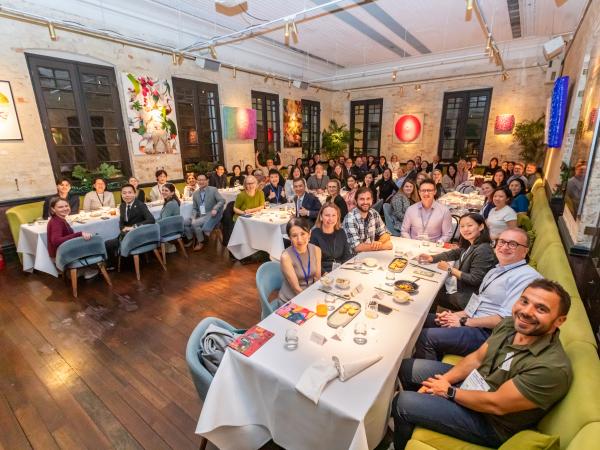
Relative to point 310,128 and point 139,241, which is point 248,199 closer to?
point 139,241

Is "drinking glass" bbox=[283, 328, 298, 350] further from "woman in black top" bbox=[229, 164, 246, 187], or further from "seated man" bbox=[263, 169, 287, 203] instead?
"woman in black top" bbox=[229, 164, 246, 187]

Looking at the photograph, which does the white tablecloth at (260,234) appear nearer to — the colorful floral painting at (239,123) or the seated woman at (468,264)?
the seated woman at (468,264)

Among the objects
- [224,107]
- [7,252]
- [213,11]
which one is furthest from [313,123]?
Result: [7,252]

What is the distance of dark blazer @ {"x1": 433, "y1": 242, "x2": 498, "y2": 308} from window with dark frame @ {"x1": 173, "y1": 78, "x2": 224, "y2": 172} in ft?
23.8

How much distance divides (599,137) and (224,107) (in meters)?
8.17

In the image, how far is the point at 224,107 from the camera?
8.79m

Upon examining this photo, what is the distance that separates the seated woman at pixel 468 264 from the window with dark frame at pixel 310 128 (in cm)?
978

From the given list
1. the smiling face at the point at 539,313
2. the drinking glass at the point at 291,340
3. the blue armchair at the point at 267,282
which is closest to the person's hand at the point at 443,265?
the smiling face at the point at 539,313

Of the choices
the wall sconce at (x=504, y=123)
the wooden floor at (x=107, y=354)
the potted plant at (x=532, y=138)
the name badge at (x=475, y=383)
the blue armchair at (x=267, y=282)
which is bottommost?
the wooden floor at (x=107, y=354)

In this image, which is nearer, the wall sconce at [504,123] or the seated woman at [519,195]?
the seated woman at [519,195]

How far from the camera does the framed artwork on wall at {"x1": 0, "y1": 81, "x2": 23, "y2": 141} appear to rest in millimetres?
5176

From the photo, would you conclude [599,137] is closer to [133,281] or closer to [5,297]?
[133,281]

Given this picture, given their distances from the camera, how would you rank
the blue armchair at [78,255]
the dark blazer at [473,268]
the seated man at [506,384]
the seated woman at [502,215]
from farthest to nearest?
1. the seated woman at [502,215]
2. the blue armchair at [78,255]
3. the dark blazer at [473,268]
4. the seated man at [506,384]

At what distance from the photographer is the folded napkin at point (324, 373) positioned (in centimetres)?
148
